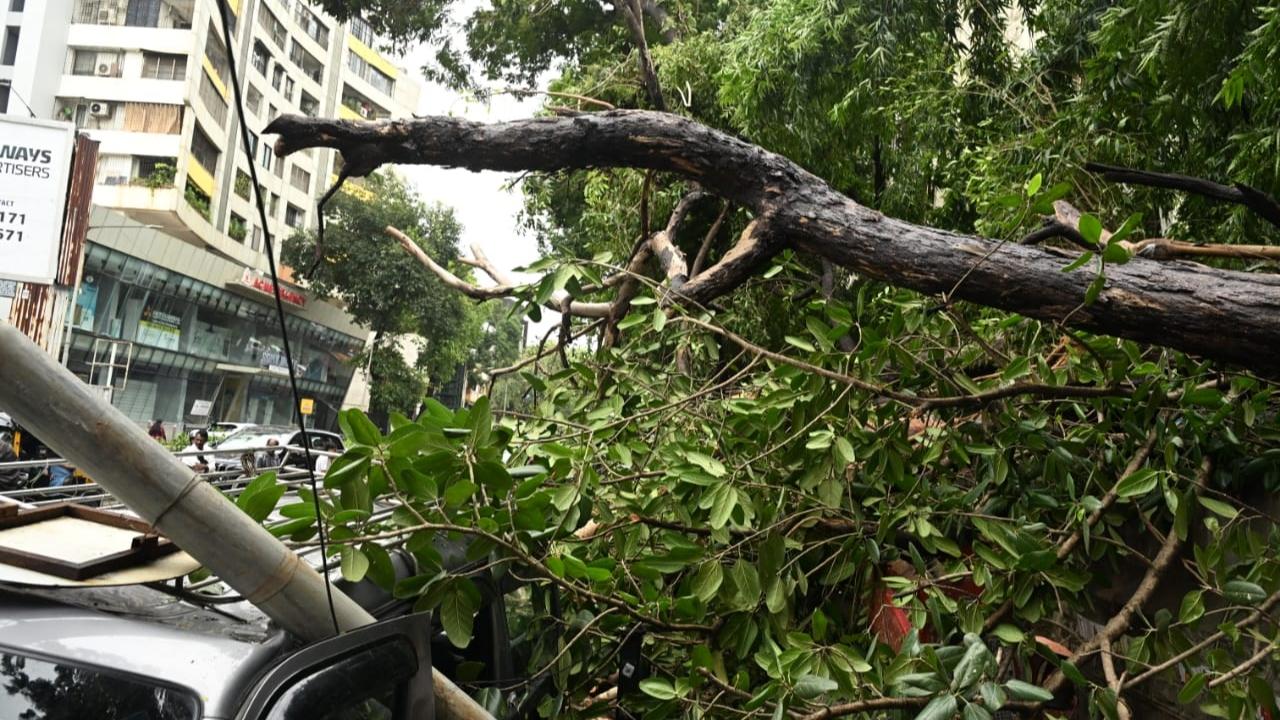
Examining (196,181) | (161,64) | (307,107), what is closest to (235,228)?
(196,181)

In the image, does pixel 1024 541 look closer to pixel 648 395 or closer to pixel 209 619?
pixel 648 395

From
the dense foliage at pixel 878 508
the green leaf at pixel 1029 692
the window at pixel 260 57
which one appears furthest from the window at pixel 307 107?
the green leaf at pixel 1029 692

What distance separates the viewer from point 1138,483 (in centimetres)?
212

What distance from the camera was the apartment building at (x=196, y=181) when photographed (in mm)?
3486

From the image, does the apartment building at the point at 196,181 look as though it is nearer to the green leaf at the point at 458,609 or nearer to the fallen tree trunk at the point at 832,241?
the fallen tree trunk at the point at 832,241

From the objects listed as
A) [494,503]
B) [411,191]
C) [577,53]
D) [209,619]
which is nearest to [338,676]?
[209,619]

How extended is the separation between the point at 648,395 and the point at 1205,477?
1.52 metres

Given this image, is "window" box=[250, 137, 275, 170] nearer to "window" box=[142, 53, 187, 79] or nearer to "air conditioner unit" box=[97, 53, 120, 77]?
"air conditioner unit" box=[97, 53, 120, 77]

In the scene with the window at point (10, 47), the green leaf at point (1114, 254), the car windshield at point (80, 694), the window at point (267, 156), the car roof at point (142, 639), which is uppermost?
the window at point (10, 47)

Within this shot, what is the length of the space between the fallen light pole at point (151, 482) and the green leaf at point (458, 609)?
18.0 inches

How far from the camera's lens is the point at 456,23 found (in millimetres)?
12586

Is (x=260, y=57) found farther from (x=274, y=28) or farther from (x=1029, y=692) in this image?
(x=1029, y=692)

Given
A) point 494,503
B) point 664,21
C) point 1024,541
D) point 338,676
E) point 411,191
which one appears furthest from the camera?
point 411,191

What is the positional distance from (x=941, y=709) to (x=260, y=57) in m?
3.59
